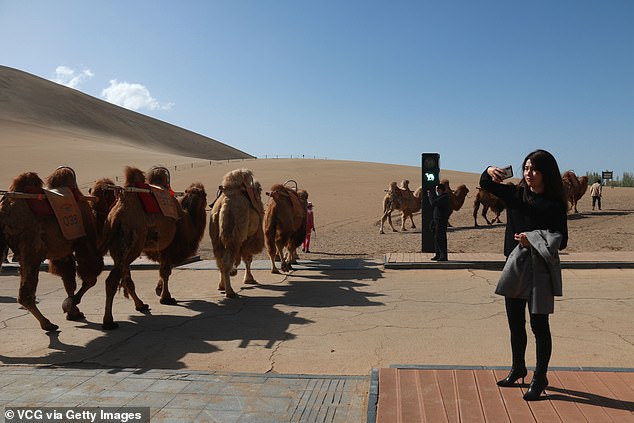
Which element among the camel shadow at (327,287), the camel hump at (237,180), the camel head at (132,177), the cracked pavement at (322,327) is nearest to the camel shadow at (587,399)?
the cracked pavement at (322,327)

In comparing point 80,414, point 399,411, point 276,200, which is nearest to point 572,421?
point 399,411

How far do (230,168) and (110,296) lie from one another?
1619 inches

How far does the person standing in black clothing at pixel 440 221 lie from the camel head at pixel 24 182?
25.7ft

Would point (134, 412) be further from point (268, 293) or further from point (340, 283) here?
point (340, 283)

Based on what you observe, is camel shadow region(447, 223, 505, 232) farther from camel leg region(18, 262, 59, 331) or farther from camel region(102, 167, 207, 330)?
camel leg region(18, 262, 59, 331)

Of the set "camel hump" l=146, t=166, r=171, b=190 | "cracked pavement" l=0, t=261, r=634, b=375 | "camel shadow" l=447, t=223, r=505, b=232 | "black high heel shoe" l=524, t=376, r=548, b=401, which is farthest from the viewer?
"camel shadow" l=447, t=223, r=505, b=232

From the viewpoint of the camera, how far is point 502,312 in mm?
7156

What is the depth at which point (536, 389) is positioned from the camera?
3934mm

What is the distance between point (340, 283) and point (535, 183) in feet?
19.7

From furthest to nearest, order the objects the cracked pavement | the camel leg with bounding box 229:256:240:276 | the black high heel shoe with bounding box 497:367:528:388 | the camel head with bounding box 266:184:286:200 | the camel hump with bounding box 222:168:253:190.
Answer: the camel head with bounding box 266:184:286:200, the camel hump with bounding box 222:168:253:190, the camel leg with bounding box 229:256:240:276, the cracked pavement, the black high heel shoe with bounding box 497:367:528:388

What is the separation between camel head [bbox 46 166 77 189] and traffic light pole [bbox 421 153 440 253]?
8274mm

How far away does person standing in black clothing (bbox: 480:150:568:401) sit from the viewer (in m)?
3.98

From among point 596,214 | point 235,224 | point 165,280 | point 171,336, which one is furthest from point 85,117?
point 171,336

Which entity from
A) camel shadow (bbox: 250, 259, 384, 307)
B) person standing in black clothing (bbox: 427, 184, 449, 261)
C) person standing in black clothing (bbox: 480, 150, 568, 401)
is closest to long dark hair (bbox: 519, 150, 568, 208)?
person standing in black clothing (bbox: 480, 150, 568, 401)
